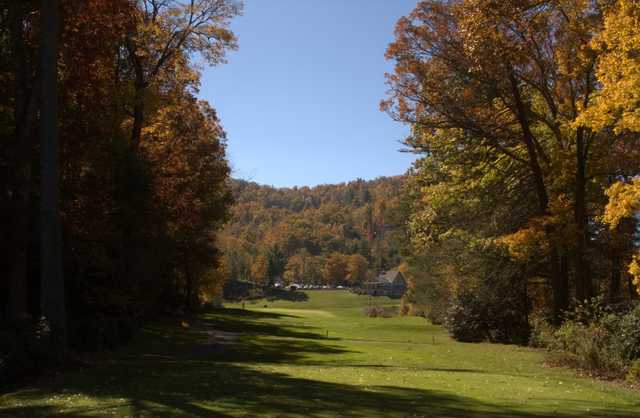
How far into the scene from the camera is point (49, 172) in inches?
582

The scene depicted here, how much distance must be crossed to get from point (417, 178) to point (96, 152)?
2032 cm

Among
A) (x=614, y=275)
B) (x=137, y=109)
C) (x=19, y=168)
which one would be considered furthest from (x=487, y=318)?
(x=19, y=168)

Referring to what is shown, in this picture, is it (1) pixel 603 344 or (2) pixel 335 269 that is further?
(2) pixel 335 269

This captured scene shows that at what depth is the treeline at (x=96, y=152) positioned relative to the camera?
1730 cm

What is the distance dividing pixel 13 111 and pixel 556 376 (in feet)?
56.5

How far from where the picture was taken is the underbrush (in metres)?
17.3

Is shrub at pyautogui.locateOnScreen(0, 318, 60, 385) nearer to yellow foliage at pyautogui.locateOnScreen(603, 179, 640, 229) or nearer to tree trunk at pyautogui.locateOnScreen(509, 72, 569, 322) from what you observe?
yellow foliage at pyautogui.locateOnScreen(603, 179, 640, 229)

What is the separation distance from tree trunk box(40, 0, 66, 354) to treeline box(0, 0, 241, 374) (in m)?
0.03

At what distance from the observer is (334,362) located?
21797 millimetres

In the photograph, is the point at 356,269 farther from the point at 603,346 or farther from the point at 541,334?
the point at 603,346

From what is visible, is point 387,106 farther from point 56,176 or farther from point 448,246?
point 56,176

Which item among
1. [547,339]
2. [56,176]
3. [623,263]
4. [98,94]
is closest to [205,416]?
[56,176]

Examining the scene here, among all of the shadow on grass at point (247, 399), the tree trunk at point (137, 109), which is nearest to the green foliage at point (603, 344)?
the shadow on grass at point (247, 399)

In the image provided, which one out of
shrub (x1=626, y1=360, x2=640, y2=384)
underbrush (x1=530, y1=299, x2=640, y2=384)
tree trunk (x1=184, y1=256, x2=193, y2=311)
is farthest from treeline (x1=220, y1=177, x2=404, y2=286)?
shrub (x1=626, y1=360, x2=640, y2=384)
